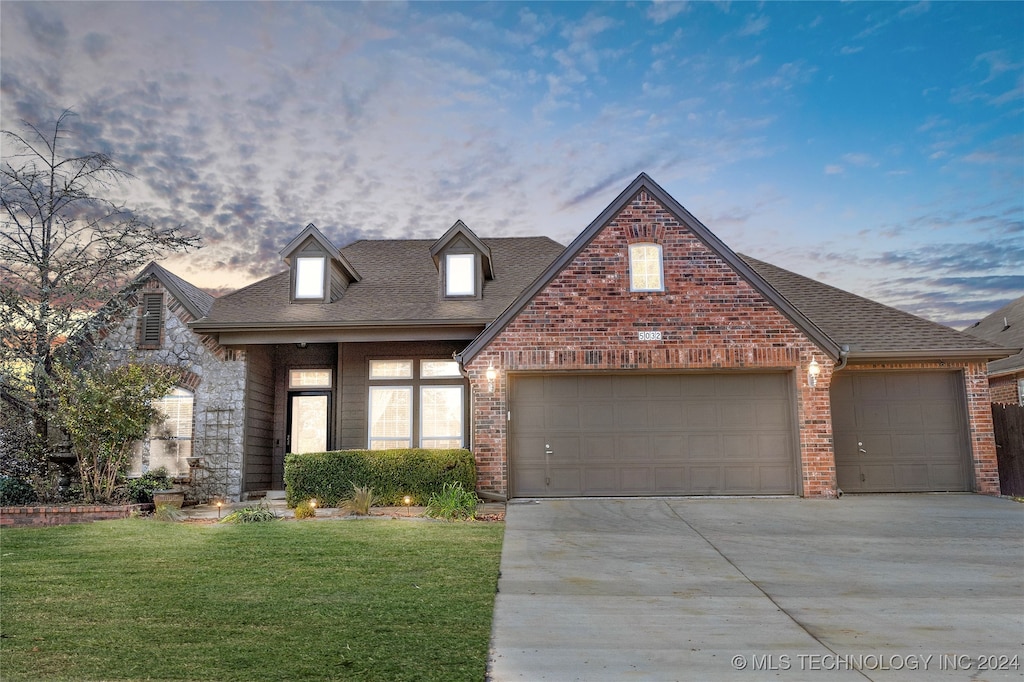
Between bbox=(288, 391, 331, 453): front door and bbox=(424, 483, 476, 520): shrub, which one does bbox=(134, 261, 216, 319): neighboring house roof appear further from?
bbox=(424, 483, 476, 520): shrub

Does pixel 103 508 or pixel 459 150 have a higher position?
pixel 459 150

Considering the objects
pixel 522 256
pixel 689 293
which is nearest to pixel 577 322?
pixel 689 293

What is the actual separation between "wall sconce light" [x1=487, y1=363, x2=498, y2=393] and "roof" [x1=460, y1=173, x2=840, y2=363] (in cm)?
40

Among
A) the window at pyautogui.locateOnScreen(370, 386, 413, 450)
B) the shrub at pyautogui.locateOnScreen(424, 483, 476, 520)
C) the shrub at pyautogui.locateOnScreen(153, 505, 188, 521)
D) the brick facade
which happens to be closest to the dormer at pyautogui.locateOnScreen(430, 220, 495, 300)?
the window at pyautogui.locateOnScreen(370, 386, 413, 450)

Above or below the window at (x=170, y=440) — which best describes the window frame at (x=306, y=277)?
above

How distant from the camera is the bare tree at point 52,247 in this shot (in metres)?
12.1

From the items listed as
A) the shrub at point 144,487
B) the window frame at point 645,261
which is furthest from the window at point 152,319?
the window frame at point 645,261

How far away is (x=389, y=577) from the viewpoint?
6.38 metres

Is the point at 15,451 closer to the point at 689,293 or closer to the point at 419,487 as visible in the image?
the point at 419,487

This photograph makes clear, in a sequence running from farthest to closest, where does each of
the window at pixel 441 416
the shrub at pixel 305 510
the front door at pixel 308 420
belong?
the front door at pixel 308 420 < the window at pixel 441 416 < the shrub at pixel 305 510

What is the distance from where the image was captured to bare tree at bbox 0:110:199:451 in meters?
12.1

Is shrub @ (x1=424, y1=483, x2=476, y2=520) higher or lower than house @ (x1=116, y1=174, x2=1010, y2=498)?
lower

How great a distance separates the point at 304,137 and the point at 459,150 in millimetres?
3550

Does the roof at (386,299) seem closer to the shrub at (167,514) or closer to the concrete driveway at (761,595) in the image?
the shrub at (167,514)
